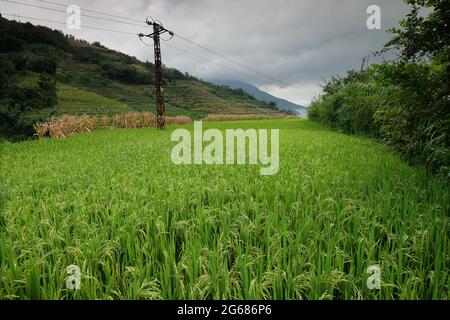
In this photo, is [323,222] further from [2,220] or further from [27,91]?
[27,91]

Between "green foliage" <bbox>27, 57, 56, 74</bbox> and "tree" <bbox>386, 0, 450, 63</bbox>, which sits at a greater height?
"green foliage" <bbox>27, 57, 56, 74</bbox>

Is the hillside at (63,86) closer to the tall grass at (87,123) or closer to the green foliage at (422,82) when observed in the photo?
the tall grass at (87,123)

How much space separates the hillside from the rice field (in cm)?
2280

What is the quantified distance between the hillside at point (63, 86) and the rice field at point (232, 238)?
22.8 m

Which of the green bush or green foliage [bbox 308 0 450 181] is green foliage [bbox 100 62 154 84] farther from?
green foliage [bbox 308 0 450 181]

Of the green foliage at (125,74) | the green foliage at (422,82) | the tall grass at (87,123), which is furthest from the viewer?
the green foliage at (125,74)

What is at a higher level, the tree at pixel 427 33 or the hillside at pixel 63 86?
the hillside at pixel 63 86

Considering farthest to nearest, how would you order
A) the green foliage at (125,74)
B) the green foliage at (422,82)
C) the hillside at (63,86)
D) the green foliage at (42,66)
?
the green foliage at (125,74)
the green foliage at (42,66)
the hillside at (63,86)
the green foliage at (422,82)

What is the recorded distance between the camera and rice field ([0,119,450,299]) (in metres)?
2.07

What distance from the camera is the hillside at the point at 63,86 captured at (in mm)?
28953

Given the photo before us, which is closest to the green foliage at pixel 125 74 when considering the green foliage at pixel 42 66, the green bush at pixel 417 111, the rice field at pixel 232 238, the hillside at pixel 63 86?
the hillside at pixel 63 86

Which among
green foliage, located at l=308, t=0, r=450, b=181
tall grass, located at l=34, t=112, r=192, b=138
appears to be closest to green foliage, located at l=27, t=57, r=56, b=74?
tall grass, located at l=34, t=112, r=192, b=138
